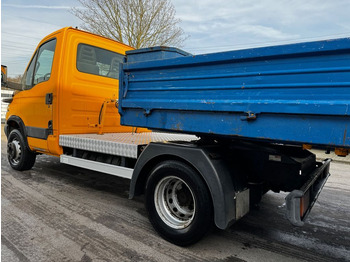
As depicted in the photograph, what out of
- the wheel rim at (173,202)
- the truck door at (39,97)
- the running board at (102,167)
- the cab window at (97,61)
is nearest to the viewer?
the wheel rim at (173,202)

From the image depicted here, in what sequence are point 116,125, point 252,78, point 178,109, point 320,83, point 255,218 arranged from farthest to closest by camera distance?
point 116,125 → point 255,218 → point 178,109 → point 252,78 → point 320,83

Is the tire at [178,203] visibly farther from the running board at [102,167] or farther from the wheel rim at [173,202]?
the running board at [102,167]

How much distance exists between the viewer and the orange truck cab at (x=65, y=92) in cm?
446

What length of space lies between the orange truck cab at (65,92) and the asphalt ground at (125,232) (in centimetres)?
104

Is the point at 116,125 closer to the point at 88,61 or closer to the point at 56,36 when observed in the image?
the point at 88,61

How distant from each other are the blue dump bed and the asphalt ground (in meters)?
1.28

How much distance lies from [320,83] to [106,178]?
4.63m

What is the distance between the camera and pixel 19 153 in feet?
18.4

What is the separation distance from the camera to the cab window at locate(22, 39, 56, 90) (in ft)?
15.5

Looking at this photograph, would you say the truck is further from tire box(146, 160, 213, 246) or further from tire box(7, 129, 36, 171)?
tire box(7, 129, 36, 171)

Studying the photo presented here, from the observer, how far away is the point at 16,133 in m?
5.49

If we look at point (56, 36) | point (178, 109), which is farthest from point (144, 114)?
point (56, 36)

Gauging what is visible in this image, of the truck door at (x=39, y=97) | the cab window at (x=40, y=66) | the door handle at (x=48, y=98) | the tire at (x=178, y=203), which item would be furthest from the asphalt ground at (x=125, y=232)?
the cab window at (x=40, y=66)

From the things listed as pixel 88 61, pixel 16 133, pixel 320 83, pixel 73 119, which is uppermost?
pixel 88 61
